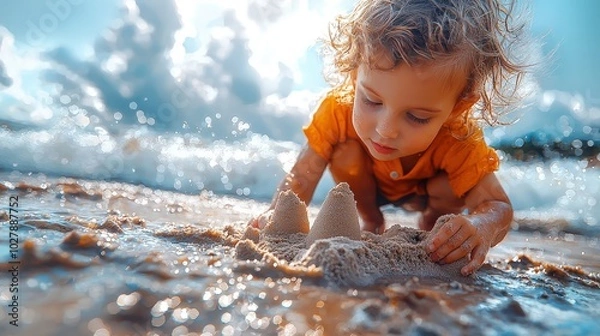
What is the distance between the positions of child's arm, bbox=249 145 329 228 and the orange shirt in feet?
0.18

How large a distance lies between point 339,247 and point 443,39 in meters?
1.49

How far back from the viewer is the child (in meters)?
2.57

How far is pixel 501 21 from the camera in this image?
313 centimetres

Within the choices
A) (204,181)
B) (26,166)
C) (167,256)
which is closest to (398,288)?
(167,256)

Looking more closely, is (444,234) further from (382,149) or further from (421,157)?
(421,157)

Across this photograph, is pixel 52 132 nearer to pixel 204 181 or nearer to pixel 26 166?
pixel 26 166

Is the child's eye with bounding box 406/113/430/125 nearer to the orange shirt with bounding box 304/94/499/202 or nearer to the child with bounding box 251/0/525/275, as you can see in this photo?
the child with bounding box 251/0/525/275

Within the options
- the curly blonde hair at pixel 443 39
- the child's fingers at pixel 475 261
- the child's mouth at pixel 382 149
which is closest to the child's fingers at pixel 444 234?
the child's fingers at pixel 475 261

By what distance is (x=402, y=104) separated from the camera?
2.53m

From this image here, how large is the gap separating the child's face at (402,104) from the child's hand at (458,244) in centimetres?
59

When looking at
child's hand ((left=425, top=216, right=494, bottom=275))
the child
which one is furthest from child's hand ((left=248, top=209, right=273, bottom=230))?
child's hand ((left=425, top=216, right=494, bottom=275))

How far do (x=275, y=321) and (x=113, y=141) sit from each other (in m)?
8.55

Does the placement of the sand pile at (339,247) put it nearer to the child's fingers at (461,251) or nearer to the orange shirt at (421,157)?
the child's fingers at (461,251)

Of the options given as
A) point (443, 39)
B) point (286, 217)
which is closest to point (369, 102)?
point (443, 39)
